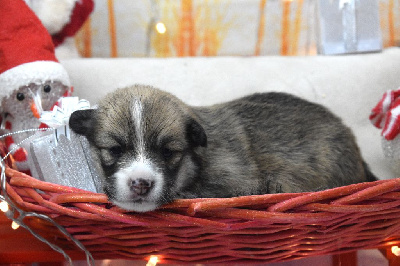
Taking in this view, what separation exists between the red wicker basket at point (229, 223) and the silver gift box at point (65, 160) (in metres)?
0.16

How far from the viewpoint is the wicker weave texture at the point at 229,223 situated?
1.05m

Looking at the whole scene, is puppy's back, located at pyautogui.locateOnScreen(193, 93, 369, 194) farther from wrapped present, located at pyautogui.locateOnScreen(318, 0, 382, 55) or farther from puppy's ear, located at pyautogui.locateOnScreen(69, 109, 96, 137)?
wrapped present, located at pyautogui.locateOnScreen(318, 0, 382, 55)

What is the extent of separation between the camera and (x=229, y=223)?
41.9 inches

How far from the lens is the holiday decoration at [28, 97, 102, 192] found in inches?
53.3

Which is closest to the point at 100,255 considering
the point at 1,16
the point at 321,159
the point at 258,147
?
the point at 258,147

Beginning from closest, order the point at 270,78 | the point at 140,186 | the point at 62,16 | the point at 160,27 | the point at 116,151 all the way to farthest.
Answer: the point at 140,186
the point at 116,151
the point at 62,16
the point at 270,78
the point at 160,27

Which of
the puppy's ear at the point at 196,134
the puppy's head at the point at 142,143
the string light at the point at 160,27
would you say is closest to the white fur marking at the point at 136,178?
the puppy's head at the point at 142,143

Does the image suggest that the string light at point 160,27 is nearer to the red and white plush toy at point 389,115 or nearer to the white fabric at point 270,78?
the white fabric at point 270,78

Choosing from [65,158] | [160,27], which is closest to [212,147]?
[65,158]

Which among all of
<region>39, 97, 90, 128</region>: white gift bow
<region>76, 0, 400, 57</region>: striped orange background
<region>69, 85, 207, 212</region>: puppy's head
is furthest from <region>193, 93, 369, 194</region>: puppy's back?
<region>76, 0, 400, 57</region>: striped orange background

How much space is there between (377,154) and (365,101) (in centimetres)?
28

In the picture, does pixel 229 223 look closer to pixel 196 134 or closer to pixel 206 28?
pixel 196 134

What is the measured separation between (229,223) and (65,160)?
606mm

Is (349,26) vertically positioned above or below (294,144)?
above
